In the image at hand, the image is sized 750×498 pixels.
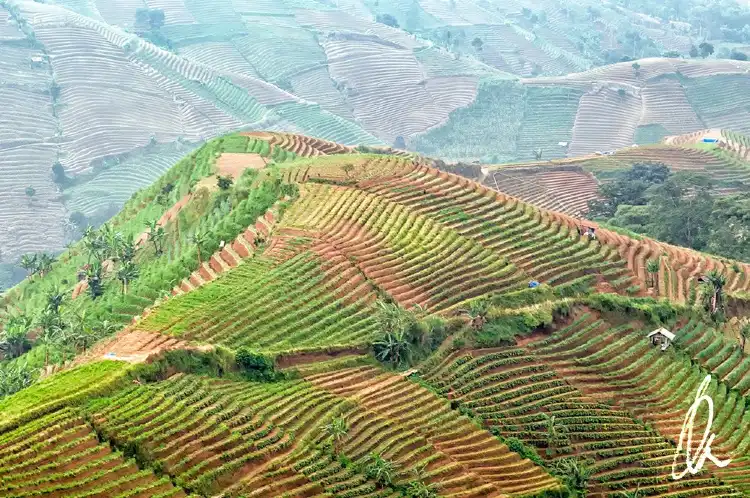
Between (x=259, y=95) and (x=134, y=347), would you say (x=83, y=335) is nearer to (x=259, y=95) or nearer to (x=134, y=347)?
(x=134, y=347)

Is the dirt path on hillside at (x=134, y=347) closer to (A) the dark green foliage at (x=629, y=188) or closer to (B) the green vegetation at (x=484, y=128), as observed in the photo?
(A) the dark green foliage at (x=629, y=188)

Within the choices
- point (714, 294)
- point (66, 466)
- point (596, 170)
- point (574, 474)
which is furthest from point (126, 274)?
point (596, 170)

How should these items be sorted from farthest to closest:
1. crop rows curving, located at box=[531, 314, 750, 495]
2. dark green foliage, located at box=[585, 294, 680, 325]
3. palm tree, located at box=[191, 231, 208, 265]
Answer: palm tree, located at box=[191, 231, 208, 265], dark green foliage, located at box=[585, 294, 680, 325], crop rows curving, located at box=[531, 314, 750, 495]

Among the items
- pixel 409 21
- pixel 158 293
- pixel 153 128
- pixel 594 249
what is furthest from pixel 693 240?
pixel 409 21

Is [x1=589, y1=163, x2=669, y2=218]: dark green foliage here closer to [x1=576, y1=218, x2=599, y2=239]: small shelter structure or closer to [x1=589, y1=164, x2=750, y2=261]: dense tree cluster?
[x1=589, y1=164, x2=750, y2=261]: dense tree cluster

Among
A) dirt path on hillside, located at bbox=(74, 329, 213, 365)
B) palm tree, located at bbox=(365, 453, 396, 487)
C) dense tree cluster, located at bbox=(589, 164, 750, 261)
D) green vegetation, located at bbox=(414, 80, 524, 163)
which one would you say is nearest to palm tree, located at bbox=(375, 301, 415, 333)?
dirt path on hillside, located at bbox=(74, 329, 213, 365)

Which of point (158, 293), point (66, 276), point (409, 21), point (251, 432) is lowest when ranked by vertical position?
point (409, 21)

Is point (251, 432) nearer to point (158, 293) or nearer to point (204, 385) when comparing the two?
point (204, 385)
